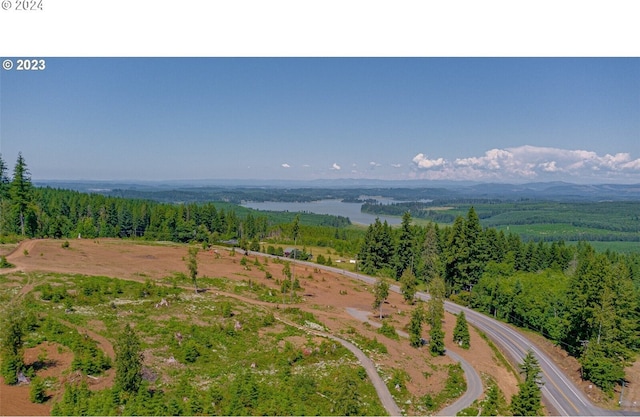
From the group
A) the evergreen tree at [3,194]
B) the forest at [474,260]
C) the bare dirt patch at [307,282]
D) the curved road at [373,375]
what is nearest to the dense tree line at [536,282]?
the forest at [474,260]

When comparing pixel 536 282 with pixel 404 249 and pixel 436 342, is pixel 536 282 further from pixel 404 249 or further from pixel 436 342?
pixel 436 342

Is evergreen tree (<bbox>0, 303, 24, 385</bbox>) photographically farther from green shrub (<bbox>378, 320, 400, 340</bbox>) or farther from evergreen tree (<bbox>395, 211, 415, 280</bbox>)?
evergreen tree (<bbox>395, 211, 415, 280</bbox>)

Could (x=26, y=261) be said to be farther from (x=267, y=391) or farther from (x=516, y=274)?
(x=516, y=274)

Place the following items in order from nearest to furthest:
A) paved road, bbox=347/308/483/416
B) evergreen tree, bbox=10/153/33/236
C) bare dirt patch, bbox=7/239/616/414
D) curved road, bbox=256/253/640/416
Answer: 1. paved road, bbox=347/308/483/416
2. curved road, bbox=256/253/640/416
3. bare dirt patch, bbox=7/239/616/414
4. evergreen tree, bbox=10/153/33/236

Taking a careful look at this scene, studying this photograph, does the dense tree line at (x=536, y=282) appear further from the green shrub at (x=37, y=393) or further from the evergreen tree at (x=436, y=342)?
the green shrub at (x=37, y=393)

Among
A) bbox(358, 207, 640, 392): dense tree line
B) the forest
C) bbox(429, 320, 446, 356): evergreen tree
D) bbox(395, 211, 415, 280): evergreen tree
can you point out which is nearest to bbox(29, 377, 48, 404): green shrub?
bbox(429, 320, 446, 356): evergreen tree

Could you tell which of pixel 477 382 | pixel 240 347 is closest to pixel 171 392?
pixel 240 347
